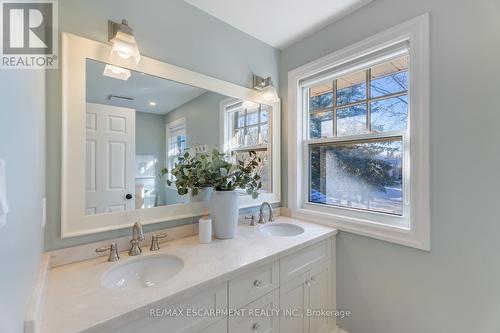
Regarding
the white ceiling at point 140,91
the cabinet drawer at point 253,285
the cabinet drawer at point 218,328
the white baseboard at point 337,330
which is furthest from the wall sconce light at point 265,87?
the white baseboard at point 337,330

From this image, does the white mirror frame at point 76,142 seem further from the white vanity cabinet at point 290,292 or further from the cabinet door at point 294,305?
the cabinet door at point 294,305

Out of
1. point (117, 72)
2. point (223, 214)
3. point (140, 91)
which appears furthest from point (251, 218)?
point (117, 72)

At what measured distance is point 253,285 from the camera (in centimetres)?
113

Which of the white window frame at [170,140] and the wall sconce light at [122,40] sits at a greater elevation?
the wall sconce light at [122,40]

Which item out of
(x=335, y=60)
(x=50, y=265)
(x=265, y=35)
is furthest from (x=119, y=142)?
(x=335, y=60)

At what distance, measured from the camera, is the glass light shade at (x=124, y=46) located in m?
1.14

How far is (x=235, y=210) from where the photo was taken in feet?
4.82

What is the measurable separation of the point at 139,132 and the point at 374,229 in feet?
5.45

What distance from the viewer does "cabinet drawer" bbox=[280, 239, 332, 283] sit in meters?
1.31

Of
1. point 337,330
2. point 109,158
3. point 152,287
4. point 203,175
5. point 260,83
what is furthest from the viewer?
point 260,83

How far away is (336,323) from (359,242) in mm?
696

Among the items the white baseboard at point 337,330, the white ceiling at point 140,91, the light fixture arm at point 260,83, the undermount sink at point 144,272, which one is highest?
the light fixture arm at point 260,83

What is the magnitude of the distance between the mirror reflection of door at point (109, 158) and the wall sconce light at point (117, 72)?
0.58 feet

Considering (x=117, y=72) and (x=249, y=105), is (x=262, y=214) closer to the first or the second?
(x=249, y=105)
